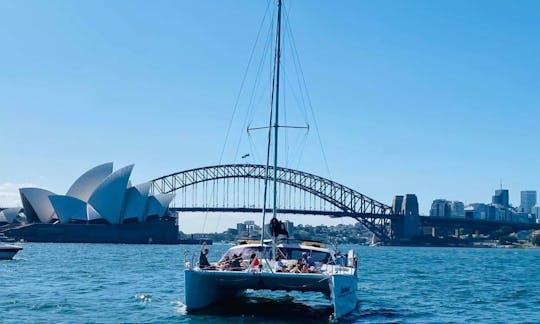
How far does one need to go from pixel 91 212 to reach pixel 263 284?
11473 centimetres

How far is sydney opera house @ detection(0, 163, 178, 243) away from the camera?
131m

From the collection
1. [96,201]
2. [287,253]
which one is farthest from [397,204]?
[287,253]

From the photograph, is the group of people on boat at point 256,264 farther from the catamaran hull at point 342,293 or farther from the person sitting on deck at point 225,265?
the catamaran hull at point 342,293

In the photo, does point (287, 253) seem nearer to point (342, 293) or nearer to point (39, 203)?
point (342, 293)

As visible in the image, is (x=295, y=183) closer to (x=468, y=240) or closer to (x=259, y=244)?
(x=468, y=240)

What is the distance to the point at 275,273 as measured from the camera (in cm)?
2241

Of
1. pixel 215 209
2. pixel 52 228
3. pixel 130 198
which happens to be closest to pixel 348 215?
pixel 215 209

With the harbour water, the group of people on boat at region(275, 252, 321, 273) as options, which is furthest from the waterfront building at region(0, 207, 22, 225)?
the group of people on boat at region(275, 252, 321, 273)

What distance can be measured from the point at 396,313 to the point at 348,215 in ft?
420

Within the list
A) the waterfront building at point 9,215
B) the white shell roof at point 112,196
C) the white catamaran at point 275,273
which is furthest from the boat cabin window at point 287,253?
the waterfront building at point 9,215

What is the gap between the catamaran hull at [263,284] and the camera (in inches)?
886

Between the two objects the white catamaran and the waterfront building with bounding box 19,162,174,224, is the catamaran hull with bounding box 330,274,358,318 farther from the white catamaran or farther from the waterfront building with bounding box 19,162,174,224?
the waterfront building with bounding box 19,162,174,224

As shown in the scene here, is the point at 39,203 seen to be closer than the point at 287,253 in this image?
No

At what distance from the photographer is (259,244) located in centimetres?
2712
